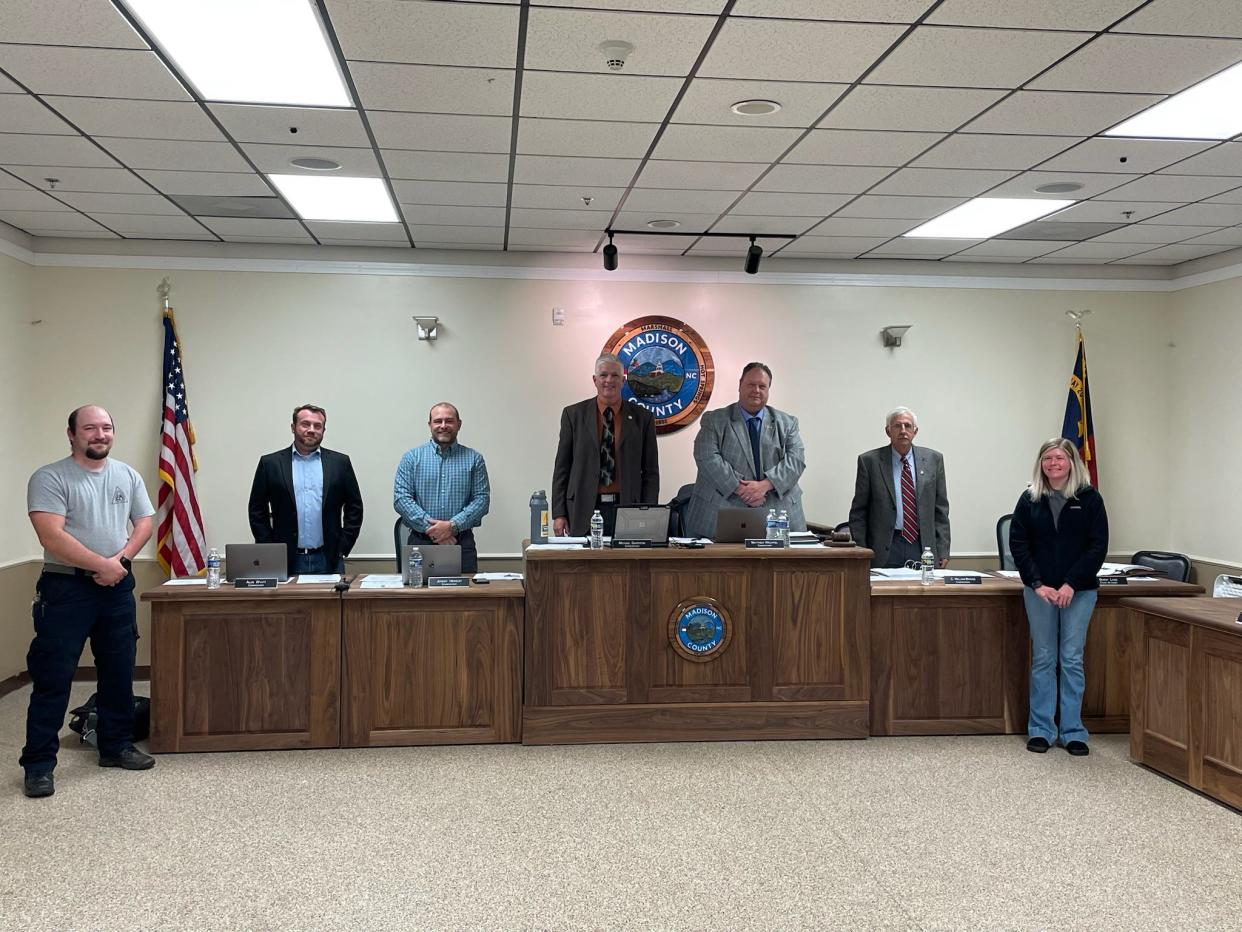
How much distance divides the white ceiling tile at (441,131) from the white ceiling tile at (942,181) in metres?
2.13

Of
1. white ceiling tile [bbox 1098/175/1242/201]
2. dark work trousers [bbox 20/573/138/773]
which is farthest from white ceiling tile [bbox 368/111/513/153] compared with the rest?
white ceiling tile [bbox 1098/175/1242/201]

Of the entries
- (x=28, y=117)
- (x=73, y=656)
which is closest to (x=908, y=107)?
(x=28, y=117)

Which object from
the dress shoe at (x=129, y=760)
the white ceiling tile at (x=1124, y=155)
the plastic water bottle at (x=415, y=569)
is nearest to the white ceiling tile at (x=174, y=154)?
the plastic water bottle at (x=415, y=569)

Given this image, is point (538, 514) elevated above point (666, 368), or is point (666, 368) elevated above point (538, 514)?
point (666, 368)

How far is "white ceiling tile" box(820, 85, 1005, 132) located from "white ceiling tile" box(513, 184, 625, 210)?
5.35ft

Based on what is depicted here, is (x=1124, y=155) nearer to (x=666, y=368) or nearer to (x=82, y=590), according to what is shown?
(x=666, y=368)

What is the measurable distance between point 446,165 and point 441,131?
564 mm

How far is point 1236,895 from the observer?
3455mm

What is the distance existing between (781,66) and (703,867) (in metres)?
3.02

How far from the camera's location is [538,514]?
23.8 feet

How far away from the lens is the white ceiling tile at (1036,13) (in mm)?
3285

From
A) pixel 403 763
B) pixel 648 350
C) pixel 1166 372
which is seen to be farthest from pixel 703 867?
pixel 1166 372

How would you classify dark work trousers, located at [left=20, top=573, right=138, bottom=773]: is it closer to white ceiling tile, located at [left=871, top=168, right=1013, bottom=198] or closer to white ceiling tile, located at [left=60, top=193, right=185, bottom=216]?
white ceiling tile, located at [left=60, top=193, right=185, bottom=216]

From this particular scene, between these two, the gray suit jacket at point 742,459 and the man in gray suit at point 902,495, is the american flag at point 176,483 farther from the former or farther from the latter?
the man in gray suit at point 902,495
